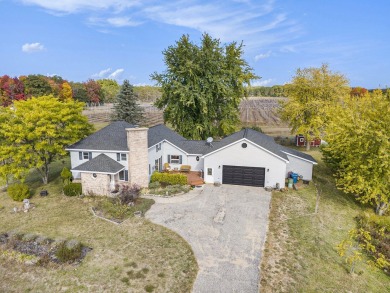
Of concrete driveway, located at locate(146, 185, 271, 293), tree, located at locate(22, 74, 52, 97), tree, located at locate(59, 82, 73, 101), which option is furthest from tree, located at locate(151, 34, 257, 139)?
tree, located at locate(59, 82, 73, 101)

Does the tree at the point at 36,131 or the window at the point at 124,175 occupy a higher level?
the tree at the point at 36,131

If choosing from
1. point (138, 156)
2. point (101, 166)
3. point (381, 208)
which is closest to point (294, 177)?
point (381, 208)

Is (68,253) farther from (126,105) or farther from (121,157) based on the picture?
(126,105)

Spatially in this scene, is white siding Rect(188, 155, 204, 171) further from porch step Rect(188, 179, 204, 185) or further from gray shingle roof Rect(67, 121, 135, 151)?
gray shingle roof Rect(67, 121, 135, 151)

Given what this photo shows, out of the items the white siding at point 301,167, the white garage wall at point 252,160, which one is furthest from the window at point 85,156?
the white siding at point 301,167

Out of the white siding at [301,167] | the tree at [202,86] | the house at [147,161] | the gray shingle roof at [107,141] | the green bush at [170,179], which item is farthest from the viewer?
the tree at [202,86]

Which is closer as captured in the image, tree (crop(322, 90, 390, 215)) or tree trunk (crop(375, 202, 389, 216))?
tree (crop(322, 90, 390, 215))

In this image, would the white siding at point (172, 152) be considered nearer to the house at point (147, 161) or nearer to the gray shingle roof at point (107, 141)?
the house at point (147, 161)
